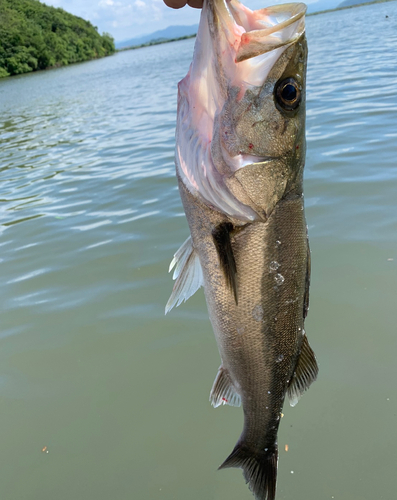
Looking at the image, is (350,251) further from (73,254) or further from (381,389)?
(73,254)

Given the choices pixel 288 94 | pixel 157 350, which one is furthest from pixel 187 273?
pixel 157 350

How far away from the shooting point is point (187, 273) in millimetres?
2127

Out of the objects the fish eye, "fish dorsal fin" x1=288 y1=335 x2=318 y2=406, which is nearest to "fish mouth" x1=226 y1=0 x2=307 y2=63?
the fish eye

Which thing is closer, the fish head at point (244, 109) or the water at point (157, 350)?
the fish head at point (244, 109)

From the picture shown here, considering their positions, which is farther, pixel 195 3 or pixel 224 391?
pixel 224 391

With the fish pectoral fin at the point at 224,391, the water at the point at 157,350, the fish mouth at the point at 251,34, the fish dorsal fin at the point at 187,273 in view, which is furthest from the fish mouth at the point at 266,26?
the water at the point at 157,350

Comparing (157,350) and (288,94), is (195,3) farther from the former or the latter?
(157,350)

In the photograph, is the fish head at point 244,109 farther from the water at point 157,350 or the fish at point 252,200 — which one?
the water at point 157,350

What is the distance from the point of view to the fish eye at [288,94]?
5.50 feet

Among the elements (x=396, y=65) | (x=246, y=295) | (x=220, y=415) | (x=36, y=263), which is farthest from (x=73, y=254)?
(x=396, y=65)

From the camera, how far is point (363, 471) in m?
2.72

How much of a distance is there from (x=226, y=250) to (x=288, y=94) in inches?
27.1

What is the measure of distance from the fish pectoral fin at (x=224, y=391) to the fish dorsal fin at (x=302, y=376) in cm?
29

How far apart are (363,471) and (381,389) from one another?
683 millimetres
